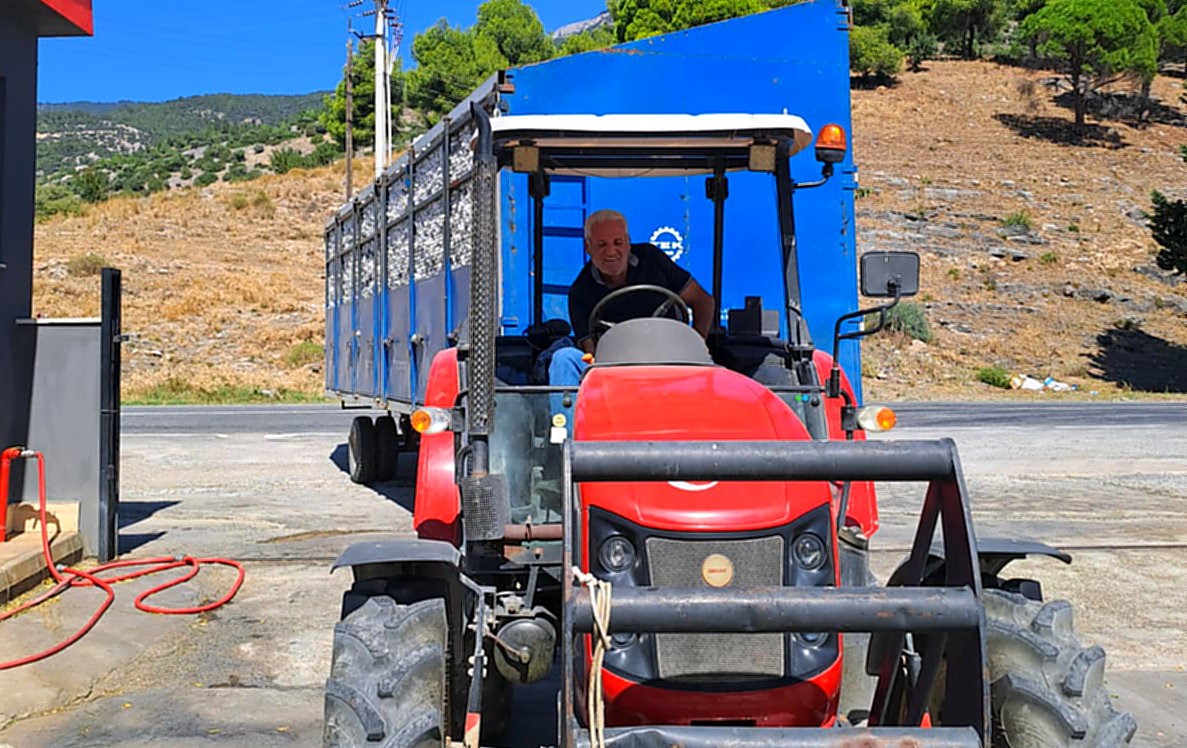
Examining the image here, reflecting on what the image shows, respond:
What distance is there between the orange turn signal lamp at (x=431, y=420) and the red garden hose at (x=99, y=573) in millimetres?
3041

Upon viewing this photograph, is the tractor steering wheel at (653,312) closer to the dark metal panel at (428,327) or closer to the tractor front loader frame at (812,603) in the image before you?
the tractor front loader frame at (812,603)

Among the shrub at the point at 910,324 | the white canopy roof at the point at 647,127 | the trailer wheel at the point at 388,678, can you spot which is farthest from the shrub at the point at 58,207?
the trailer wheel at the point at 388,678

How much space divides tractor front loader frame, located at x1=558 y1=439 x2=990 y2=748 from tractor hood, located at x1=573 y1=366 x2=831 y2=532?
0.23 meters

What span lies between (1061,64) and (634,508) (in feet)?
238

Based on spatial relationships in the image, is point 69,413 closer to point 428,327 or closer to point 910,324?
point 428,327

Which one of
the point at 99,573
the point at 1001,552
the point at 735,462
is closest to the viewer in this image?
the point at 735,462

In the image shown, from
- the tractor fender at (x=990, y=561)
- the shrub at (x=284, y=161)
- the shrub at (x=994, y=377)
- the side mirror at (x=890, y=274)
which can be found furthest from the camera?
the shrub at (x=284, y=161)

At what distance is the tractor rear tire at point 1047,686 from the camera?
11.3 ft

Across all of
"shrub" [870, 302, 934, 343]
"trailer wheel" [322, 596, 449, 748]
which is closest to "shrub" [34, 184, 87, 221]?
"shrub" [870, 302, 934, 343]

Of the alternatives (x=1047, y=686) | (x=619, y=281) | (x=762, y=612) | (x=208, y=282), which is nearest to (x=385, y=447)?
(x=619, y=281)

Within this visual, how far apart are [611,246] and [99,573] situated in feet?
16.4

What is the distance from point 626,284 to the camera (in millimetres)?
5477

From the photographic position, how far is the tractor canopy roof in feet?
15.3

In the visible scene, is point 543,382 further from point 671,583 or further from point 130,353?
point 130,353
